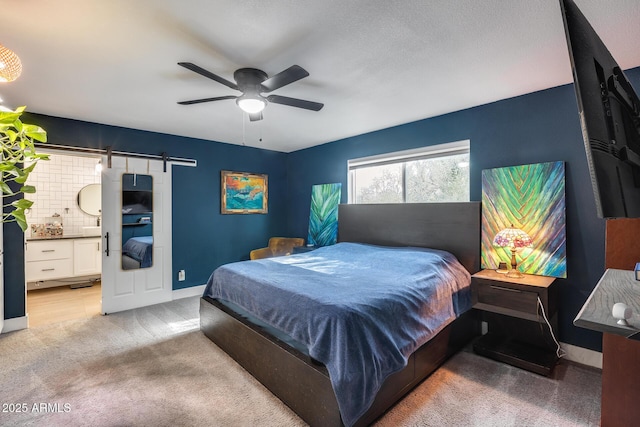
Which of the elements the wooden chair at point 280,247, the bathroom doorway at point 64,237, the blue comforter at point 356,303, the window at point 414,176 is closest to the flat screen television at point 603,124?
the blue comforter at point 356,303

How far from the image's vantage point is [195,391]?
7.14 ft

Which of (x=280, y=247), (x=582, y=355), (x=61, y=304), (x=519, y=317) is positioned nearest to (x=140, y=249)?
(x=61, y=304)

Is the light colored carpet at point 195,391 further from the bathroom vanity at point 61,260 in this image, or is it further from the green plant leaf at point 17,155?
the bathroom vanity at point 61,260

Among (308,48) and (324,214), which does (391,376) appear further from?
(324,214)

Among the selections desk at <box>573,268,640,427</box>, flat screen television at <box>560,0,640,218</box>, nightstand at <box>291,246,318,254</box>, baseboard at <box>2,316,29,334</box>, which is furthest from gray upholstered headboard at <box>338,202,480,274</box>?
baseboard at <box>2,316,29,334</box>

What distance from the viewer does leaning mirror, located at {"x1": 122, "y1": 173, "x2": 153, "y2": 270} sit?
395 centimetres

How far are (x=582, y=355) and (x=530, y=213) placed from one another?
1260 millimetres

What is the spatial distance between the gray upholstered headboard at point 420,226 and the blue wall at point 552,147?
12.2 inches

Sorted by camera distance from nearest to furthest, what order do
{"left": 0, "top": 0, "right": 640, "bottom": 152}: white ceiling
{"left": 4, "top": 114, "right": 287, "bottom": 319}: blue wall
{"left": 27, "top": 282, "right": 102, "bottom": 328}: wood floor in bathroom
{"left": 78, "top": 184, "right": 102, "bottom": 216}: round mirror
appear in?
{"left": 0, "top": 0, "right": 640, "bottom": 152}: white ceiling
{"left": 4, "top": 114, "right": 287, "bottom": 319}: blue wall
{"left": 27, "top": 282, "right": 102, "bottom": 328}: wood floor in bathroom
{"left": 78, "top": 184, "right": 102, "bottom": 216}: round mirror

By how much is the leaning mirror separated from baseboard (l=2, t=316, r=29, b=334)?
1.03m

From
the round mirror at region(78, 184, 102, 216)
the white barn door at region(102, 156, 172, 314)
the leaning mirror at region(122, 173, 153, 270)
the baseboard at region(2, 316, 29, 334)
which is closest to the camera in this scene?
the baseboard at region(2, 316, 29, 334)

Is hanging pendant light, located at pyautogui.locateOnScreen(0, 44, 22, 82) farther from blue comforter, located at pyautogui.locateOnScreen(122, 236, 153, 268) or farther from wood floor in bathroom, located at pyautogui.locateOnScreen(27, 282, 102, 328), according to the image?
wood floor in bathroom, located at pyautogui.locateOnScreen(27, 282, 102, 328)

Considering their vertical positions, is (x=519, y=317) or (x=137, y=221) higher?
(x=137, y=221)

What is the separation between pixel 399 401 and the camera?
81.0 inches
